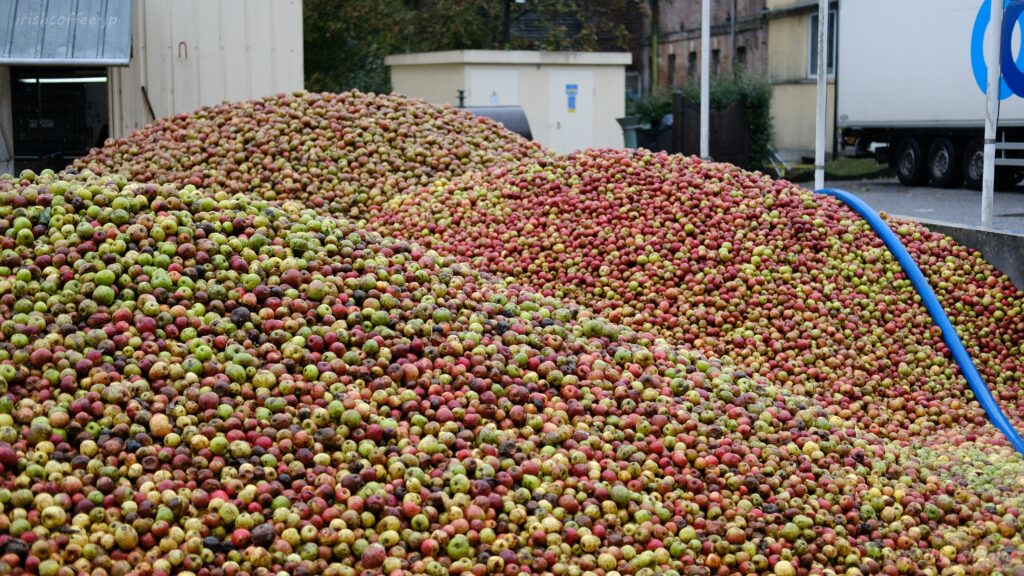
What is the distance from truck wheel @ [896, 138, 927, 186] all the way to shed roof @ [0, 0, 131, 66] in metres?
14.9

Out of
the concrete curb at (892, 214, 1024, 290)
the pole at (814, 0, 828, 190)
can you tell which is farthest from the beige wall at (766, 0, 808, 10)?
the concrete curb at (892, 214, 1024, 290)

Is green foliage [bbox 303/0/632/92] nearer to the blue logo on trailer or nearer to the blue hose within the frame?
the blue logo on trailer

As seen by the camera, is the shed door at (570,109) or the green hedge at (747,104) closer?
the shed door at (570,109)

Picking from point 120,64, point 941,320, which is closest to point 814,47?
point 120,64

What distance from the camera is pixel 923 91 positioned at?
19.2 m

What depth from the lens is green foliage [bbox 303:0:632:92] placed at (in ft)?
79.6

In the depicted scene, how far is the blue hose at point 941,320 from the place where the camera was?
552 centimetres

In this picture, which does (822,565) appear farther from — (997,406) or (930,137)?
(930,137)

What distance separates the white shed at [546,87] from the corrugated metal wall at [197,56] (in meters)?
7.82

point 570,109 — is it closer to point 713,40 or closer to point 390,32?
point 390,32

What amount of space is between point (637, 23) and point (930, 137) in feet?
63.5

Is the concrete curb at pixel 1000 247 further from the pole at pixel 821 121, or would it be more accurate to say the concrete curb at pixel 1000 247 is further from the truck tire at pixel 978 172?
the truck tire at pixel 978 172

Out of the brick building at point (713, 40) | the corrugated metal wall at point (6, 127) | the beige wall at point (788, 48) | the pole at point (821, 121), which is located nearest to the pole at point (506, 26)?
the brick building at point (713, 40)

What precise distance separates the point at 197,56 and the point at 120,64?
4.80 feet
